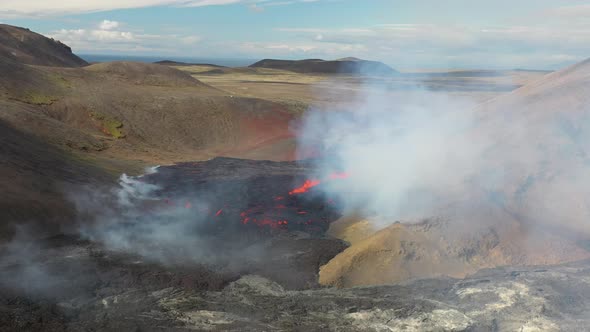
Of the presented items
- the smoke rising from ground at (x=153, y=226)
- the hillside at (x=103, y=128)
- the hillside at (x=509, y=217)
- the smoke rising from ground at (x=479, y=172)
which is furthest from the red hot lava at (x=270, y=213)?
the hillside at (x=103, y=128)

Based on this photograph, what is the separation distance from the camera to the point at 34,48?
96875 mm

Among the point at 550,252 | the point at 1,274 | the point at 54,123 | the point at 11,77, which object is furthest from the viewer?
the point at 11,77

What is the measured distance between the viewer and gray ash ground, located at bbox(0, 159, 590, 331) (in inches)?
580

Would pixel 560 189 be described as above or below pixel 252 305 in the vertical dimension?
above

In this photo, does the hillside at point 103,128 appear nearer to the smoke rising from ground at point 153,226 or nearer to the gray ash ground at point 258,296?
the smoke rising from ground at point 153,226

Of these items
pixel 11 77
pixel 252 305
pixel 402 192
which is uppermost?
pixel 11 77

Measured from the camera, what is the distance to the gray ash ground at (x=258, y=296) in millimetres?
14734

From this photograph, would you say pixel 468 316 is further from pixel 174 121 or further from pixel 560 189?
pixel 174 121

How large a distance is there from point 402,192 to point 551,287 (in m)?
9.36

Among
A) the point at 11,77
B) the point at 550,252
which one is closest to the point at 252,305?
the point at 550,252

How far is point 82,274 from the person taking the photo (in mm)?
18000

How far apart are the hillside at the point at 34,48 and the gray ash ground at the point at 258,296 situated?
261ft

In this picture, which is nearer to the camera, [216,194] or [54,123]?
[216,194]

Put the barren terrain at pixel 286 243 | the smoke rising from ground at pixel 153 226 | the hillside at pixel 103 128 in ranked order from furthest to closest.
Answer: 1. the hillside at pixel 103 128
2. the smoke rising from ground at pixel 153 226
3. the barren terrain at pixel 286 243
